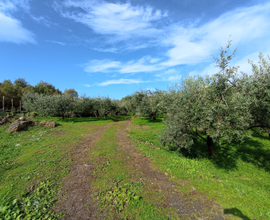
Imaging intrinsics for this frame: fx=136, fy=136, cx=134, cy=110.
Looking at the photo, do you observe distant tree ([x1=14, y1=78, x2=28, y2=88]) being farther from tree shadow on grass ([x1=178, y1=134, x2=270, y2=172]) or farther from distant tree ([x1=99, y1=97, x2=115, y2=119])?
tree shadow on grass ([x1=178, y1=134, x2=270, y2=172])

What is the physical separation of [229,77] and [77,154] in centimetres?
1289

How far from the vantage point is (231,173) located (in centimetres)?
1115

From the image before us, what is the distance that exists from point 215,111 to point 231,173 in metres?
6.04

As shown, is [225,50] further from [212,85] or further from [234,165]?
[234,165]

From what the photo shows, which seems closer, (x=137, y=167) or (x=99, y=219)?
(x=99, y=219)

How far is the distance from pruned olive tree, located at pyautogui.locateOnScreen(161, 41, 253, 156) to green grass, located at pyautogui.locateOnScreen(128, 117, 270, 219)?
7.02 ft

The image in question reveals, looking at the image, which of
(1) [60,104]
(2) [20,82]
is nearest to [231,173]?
(1) [60,104]

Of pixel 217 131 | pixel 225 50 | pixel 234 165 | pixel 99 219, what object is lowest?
pixel 234 165

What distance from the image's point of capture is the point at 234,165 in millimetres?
12320

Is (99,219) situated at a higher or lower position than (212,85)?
lower

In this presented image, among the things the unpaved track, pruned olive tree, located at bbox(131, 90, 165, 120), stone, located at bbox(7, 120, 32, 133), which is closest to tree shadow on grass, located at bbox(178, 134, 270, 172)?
the unpaved track

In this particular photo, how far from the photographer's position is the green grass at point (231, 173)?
19.0 feet

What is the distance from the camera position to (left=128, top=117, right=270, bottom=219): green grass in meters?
5.81

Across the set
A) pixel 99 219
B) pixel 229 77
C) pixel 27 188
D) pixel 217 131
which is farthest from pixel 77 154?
pixel 229 77
